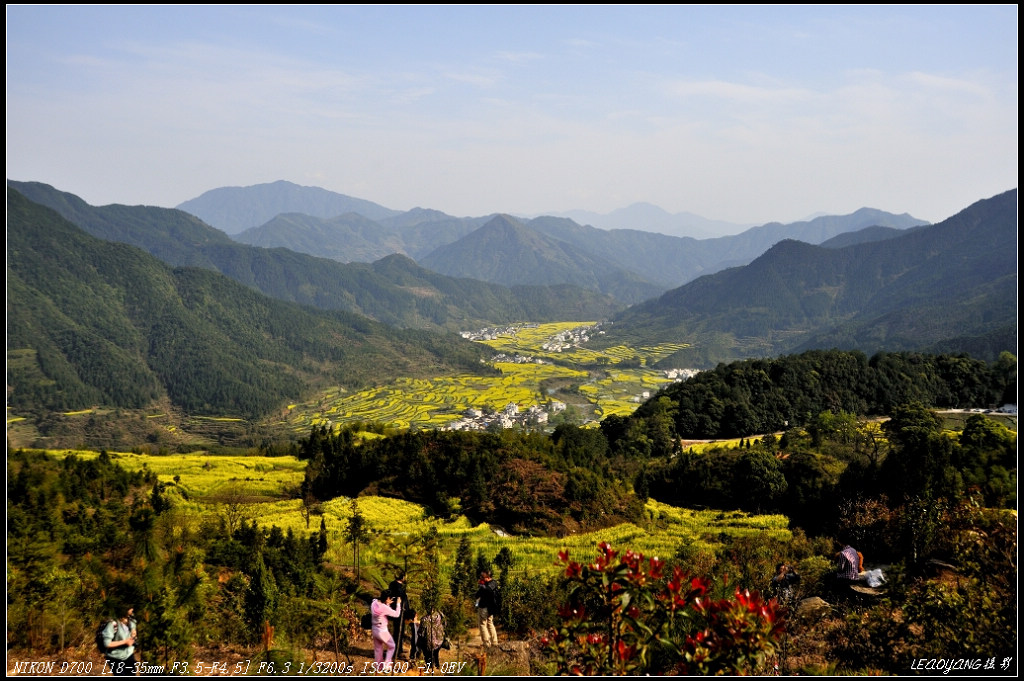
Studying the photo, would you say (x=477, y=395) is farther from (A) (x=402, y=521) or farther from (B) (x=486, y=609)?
(B) (x=486, y=609)

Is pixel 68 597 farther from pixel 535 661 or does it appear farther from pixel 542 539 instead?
pixel 542 539

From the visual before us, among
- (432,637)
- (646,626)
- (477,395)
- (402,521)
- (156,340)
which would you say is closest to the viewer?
(646,626)

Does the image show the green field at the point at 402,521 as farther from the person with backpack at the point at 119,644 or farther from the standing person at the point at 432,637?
the person with backpack at the point at 119,644

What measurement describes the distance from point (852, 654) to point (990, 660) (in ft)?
8.01

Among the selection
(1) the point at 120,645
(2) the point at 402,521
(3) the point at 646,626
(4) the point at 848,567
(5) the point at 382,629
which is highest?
(3) the point at 646,626

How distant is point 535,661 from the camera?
11273 millimetres

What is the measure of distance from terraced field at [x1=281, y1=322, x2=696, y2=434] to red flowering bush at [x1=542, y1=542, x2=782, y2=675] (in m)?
92.9

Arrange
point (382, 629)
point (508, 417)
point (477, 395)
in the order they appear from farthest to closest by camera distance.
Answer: point (477, 395) < point (508, 417) < point (382, 629)

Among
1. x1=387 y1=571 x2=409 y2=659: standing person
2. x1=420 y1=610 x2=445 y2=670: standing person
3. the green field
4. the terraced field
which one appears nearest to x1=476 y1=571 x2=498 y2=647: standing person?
x1=420 y1=610 x2=445 y2=670: standing person

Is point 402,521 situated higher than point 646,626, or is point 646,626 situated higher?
point 646,626

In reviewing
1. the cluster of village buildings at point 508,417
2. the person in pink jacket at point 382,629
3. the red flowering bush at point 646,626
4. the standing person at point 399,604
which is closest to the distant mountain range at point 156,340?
the cluster of village buildings at point 508,417

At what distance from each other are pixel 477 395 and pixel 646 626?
Result: 122 m

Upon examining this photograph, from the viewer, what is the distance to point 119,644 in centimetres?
873

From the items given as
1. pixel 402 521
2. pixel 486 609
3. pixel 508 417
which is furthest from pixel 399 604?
pixel 508 417
